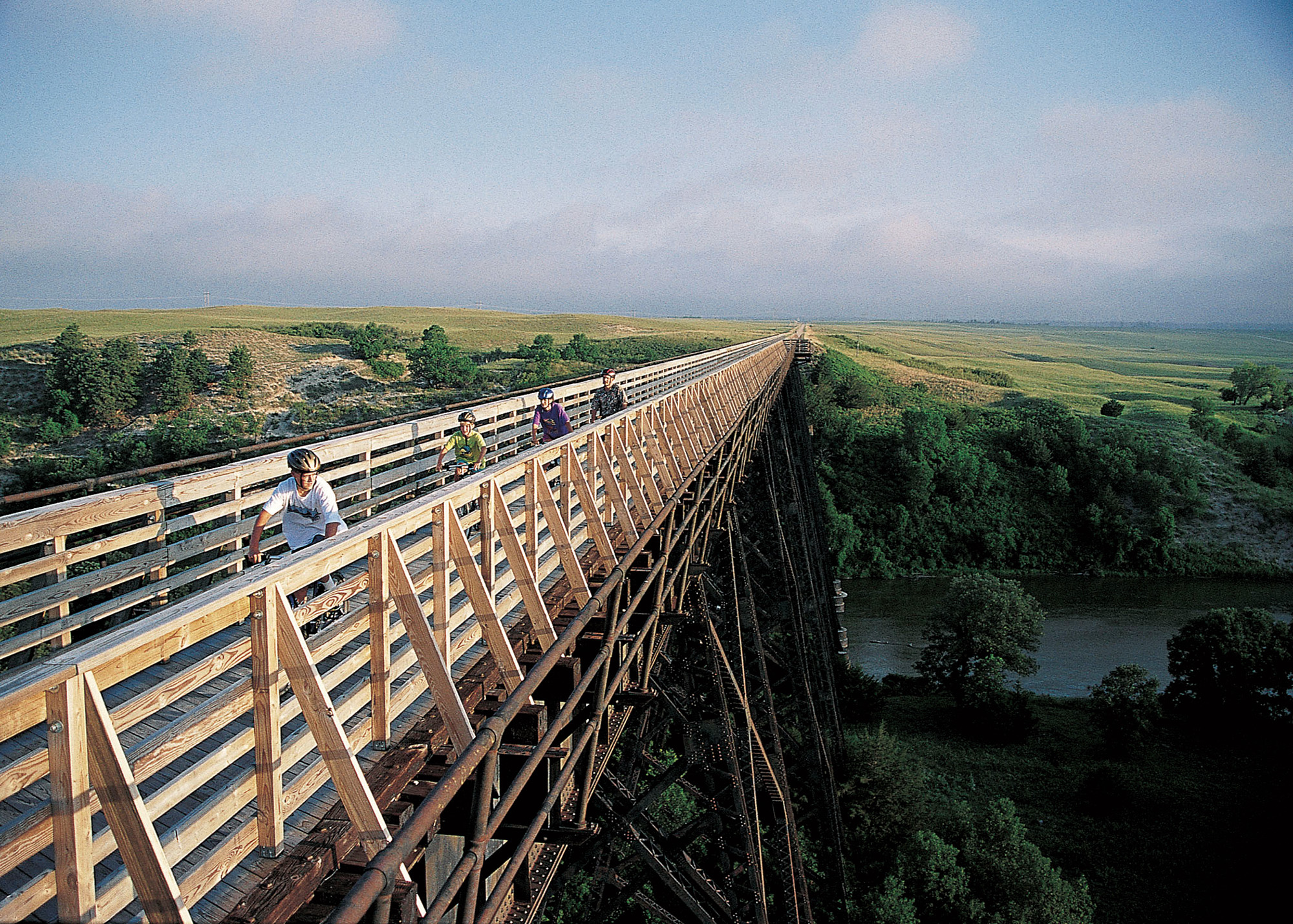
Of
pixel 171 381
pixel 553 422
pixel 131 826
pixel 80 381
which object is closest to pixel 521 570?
pixel 131 826

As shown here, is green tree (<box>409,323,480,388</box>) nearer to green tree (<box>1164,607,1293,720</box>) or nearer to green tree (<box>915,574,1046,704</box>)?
green tree (<box>915,574,1046,704</box>)

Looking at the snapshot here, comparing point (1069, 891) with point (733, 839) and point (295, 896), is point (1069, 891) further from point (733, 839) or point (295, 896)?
point (295, 896)

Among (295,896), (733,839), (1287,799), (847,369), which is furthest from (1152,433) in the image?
(295,896)

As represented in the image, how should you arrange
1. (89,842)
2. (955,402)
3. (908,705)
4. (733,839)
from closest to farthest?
1. (89,842)
2. (733,839)
3. (908,705)
4. (955,402)

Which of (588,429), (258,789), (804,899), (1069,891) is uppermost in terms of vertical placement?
(588,429)

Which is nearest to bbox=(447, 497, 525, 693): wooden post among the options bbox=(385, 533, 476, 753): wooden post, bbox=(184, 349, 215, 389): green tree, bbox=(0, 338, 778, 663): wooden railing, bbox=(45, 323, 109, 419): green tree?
bbox=(385, 533, 476, 753): wooden post

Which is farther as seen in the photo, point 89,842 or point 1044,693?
point 1044,693
